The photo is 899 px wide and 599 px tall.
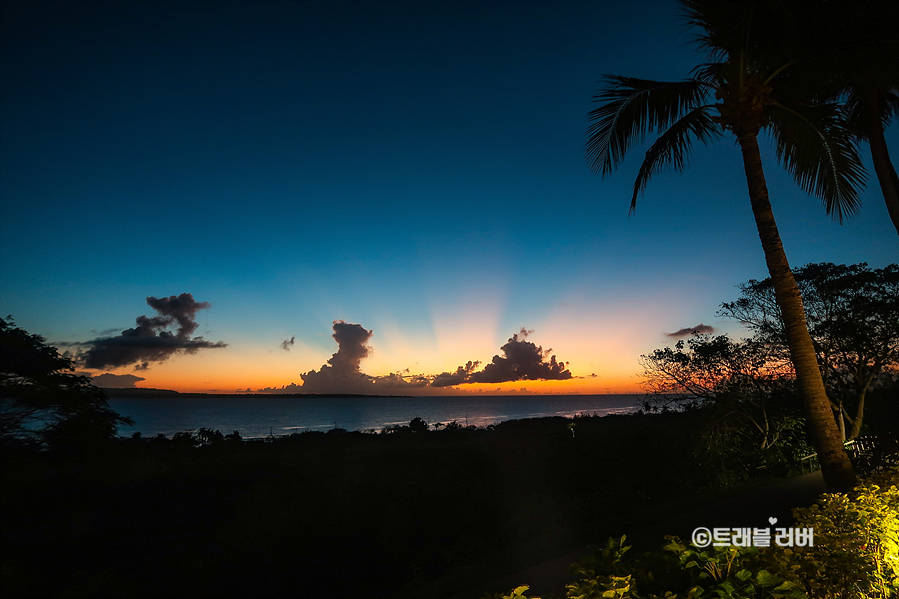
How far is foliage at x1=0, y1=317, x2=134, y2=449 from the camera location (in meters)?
7.06

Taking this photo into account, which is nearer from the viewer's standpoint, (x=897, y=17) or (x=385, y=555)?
(x=897, y=17)

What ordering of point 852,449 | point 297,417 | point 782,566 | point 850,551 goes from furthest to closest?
point 297,417 < point 852,449 < point 850,551 < point 782,566

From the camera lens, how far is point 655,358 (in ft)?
45.8

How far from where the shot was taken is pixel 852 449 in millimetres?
10180

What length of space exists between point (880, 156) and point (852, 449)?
7.09 meters

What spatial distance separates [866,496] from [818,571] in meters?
1.33

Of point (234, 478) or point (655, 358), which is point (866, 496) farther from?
point (234, 478)

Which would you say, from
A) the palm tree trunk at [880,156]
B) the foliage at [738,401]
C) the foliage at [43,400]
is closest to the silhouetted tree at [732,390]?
the foliage at [738,401]

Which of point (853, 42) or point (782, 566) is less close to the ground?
point (853, 42)

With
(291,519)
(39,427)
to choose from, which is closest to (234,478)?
(291,519)

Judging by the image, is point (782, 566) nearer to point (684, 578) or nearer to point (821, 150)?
point (684, 578)

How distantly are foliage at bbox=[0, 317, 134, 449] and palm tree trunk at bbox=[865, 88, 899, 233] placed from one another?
16.3m

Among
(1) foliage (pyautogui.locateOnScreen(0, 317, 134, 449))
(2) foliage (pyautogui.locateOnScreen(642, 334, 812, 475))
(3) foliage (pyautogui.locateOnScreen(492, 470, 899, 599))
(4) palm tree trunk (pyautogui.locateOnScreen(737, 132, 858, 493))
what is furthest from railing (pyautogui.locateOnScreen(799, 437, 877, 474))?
(1) foliage (pyautogui.locateOnScreen(0, 317, 134, 449))

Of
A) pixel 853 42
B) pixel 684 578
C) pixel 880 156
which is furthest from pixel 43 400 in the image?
pixel 880 156
